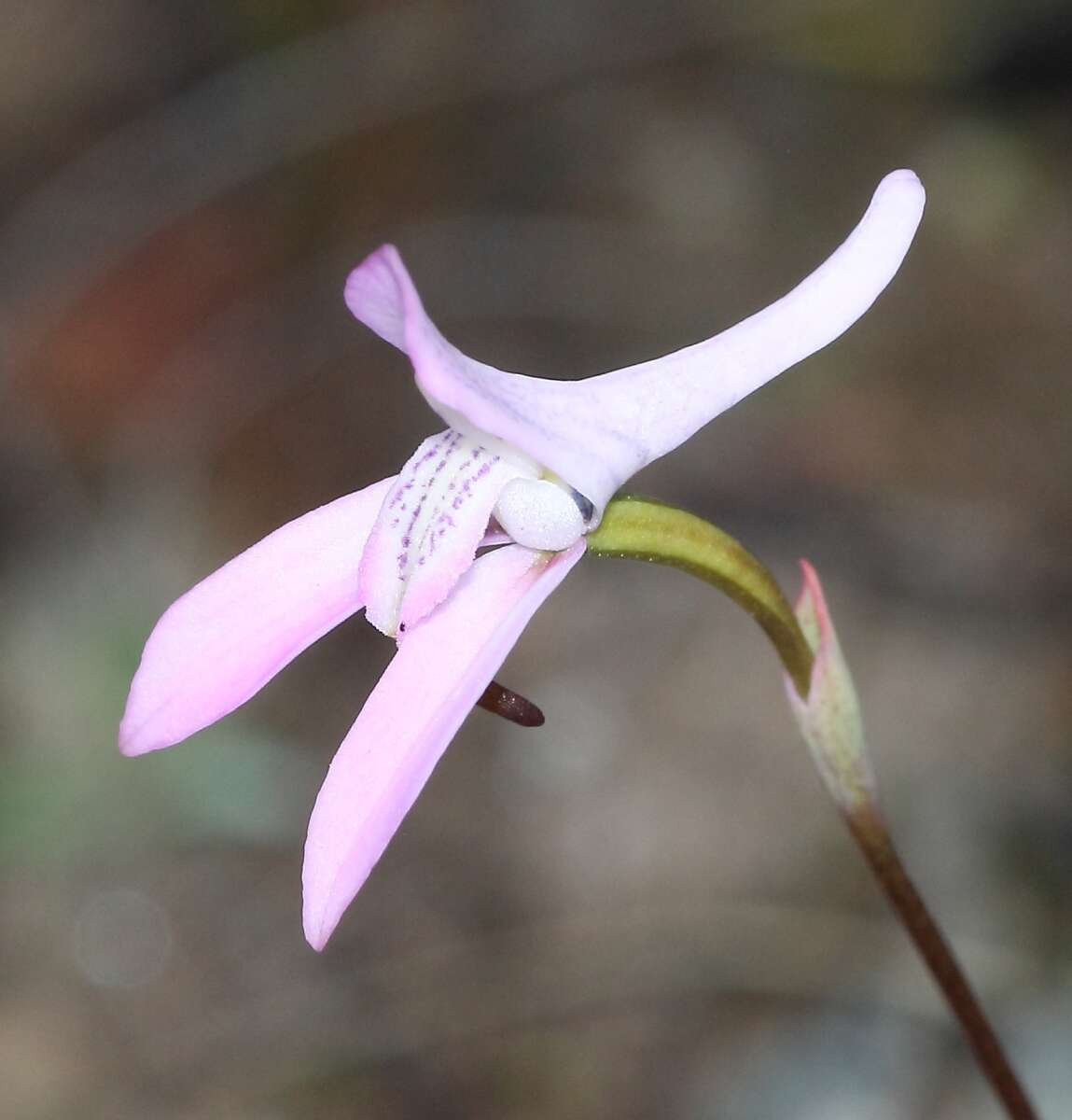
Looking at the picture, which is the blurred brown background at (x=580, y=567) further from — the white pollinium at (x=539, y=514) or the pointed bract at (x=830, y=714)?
the white pollinium at (x=539, y=514)

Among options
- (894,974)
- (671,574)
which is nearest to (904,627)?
(671,574)

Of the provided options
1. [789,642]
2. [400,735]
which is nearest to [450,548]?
[400,735]

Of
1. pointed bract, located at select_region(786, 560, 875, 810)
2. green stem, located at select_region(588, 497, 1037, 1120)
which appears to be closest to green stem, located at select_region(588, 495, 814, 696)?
green stem, located at select_region(588, 497, 1037, 1120)

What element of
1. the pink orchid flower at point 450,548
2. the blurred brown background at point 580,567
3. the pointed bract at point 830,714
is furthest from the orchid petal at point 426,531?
the blurred brown background at point 580,567

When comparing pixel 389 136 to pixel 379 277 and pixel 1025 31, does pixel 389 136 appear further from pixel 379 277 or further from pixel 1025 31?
pixel 379 277

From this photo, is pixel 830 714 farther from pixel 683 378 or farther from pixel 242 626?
pixel 242 626

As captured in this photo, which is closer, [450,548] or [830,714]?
[450,548]
